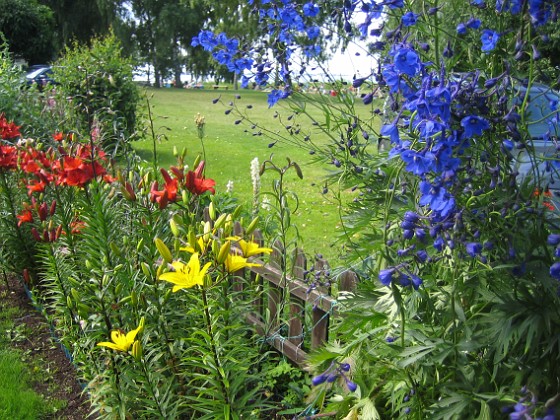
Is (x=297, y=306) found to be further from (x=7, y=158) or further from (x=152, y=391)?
(x=7, y=158)

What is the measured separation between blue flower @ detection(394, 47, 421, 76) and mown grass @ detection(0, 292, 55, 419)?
2.65m

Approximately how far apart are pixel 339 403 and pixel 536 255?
967 mm

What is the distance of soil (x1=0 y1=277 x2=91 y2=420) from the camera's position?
309 centimetres

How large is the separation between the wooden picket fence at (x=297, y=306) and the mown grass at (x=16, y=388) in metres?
1.24

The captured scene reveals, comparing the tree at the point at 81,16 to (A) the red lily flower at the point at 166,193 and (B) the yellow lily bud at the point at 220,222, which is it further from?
(B) the yellow lily bud at the point at 220,222

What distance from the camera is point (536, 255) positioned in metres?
1.66

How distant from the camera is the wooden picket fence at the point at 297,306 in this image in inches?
109

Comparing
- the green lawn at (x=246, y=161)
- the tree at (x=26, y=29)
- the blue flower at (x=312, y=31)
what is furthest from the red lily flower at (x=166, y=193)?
the tree at (x=26, y=29)

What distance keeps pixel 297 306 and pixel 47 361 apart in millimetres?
1694

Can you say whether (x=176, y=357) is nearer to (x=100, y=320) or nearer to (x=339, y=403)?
(x=100, y=320)

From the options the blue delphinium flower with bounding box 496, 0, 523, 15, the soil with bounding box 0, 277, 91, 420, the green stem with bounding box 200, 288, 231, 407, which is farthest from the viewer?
the soil with bounding box 0, 277, 91, 420

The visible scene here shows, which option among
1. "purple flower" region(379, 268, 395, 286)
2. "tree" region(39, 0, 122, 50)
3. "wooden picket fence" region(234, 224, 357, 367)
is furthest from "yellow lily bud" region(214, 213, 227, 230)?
"tree" region(39, 0, 122, 50)

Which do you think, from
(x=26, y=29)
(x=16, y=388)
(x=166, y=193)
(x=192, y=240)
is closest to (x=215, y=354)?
(x=192, y=240)

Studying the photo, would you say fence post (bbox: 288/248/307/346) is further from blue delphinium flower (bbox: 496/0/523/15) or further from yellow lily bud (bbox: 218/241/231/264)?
blue delphinium flower (bbox: 496/0/523/15)
